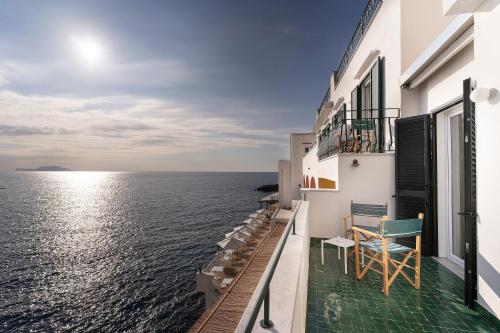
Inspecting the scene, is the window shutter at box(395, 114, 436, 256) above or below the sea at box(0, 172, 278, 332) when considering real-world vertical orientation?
above

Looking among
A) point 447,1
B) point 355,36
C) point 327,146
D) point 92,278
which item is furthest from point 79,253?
point 447,1

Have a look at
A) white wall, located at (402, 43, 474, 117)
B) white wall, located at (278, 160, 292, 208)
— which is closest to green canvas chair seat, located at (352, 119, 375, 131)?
white wall, located at (402, 43, 474, 117)

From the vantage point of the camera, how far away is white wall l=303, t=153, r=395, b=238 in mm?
5086

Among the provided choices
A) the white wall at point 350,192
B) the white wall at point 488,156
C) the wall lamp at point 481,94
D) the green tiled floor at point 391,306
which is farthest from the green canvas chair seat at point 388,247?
the wall lamp at point 481,94

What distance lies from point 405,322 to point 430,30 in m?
5.73

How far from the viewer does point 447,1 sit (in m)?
2.76

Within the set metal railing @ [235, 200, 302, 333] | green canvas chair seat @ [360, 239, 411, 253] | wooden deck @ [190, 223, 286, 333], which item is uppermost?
metal railing @ [235, 200, 302, 333]

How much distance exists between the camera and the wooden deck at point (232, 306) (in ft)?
11.6

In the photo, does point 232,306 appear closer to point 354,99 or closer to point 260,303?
point 260,303

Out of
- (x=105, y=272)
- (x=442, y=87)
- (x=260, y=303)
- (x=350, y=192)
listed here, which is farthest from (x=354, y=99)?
(x=105, y=272)

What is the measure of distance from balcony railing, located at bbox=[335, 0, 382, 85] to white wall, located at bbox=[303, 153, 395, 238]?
438 cm

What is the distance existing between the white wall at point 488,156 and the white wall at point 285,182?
34.4ft

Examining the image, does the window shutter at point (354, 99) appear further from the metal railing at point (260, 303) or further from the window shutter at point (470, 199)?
the metal railing at point (260, 303)

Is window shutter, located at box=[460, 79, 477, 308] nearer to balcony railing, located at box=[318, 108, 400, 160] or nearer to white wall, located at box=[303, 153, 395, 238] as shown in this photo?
white wall, located at box=[303, 153, 395, 238]
